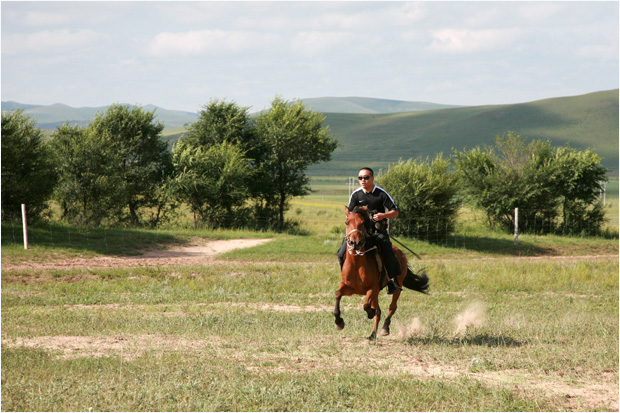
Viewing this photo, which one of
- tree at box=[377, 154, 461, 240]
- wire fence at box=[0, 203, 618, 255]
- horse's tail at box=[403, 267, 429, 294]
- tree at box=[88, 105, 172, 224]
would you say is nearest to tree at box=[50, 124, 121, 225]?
wire fence at box=[0, 203, 618, 255]

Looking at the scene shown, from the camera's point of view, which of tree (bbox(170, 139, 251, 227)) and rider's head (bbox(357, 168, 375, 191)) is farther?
tree (bbox(170, 139, 251, 227))

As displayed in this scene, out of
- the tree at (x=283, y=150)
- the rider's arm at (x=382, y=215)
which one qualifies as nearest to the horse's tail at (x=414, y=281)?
the rider's arm at (x=382, y=215)

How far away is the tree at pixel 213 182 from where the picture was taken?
1398 inches

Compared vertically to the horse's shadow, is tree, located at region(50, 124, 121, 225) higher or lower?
higher

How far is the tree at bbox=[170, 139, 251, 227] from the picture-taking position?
35.5 m

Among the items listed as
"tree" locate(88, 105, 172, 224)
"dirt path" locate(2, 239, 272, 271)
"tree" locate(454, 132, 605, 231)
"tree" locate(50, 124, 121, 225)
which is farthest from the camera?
"tree" locate(88, 105, 172, 224)

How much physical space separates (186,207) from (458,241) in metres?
16.1

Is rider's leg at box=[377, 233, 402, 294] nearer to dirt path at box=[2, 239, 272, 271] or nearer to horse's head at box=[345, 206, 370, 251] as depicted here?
horse's head at box=[345, 206, 370, 251]

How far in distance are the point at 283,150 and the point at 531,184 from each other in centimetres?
1476

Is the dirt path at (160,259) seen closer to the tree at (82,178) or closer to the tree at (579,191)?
the tree at (82,178)

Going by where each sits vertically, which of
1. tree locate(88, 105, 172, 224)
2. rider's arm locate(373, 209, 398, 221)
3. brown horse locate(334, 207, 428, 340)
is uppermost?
tree locate(88, 105, 172, 224)

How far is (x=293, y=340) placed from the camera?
10.9m

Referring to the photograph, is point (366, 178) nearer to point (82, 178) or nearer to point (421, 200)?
point (421, 200)

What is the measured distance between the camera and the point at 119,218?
119 feet
